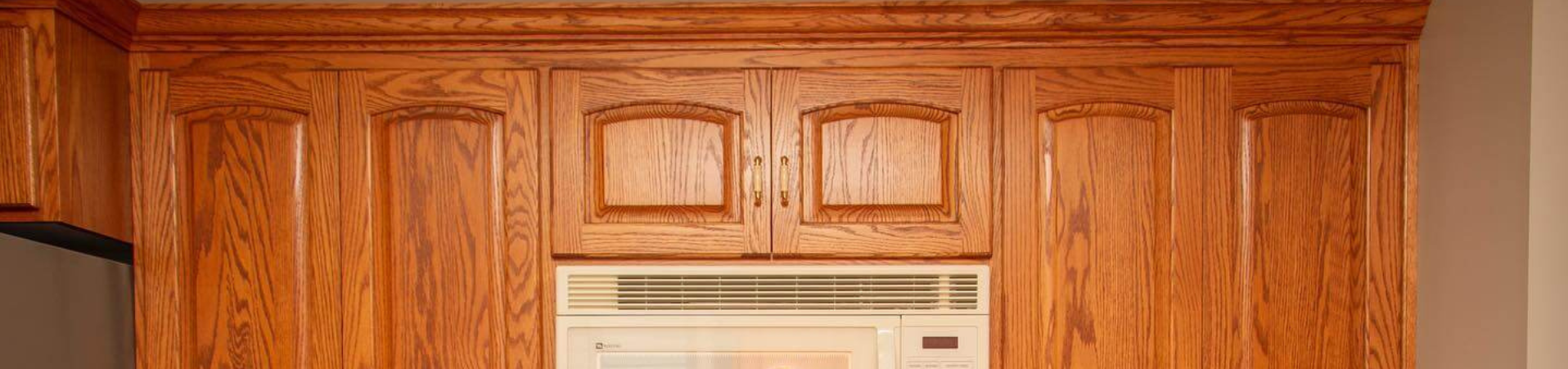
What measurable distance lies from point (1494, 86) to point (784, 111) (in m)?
1.10

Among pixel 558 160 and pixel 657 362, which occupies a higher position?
pixel 558 160

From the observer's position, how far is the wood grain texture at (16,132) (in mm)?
1470

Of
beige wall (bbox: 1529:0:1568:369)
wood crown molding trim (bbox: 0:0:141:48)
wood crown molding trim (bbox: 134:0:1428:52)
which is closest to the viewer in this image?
beige wall (bbox: 1529:0:1568:369)

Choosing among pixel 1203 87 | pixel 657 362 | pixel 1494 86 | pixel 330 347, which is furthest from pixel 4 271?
pixel 1494 86

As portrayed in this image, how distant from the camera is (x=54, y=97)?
148 cm

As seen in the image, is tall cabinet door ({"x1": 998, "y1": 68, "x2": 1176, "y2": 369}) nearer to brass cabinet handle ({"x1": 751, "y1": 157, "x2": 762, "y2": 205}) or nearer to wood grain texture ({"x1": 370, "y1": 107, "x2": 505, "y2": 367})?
brass cabinet handle ({"x1": 751, "y1": 157, "x2": 762, "y2": 205})

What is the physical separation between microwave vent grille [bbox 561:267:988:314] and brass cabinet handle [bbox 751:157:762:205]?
130mm

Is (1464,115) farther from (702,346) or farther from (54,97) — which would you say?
(54,97)

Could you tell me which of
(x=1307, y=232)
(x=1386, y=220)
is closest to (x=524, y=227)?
(x=1307, y=232)

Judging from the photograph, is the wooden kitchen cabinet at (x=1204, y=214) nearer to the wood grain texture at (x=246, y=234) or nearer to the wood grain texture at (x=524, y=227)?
the wood grain texture at (x=524, y=227)

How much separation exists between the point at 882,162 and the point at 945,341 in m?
0.33

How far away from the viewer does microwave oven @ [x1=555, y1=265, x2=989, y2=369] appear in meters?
1.66

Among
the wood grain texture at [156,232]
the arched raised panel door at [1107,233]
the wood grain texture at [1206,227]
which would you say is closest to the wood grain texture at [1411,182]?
the wood grain texture at [1206,227]

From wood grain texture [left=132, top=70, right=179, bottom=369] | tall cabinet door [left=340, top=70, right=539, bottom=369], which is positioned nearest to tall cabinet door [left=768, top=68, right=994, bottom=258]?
tall cabinet door [left=340, top=70, right=539, bottom=369]
